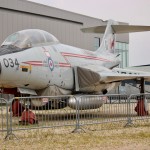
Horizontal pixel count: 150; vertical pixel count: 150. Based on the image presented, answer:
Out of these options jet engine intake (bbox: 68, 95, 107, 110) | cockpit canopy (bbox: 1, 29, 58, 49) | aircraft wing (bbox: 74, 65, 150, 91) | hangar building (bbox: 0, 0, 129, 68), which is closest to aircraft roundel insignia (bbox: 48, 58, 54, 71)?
cockpit canopy (bbox: 1, 29, 58, 49)

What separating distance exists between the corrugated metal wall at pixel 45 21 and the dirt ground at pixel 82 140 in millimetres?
28387

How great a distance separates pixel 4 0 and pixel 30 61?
28037 mm

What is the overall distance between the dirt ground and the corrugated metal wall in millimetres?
28387

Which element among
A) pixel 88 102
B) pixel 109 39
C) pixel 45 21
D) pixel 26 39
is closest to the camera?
pixel 88 102

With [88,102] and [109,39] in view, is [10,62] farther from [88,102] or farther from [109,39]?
[109,39]

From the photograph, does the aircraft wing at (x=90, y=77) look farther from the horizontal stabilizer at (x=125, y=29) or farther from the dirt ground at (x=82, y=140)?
the dirt ground at (x=82, y=140)

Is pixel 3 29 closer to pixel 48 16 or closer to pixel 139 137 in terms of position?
pixel 48 16

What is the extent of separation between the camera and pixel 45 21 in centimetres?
4222

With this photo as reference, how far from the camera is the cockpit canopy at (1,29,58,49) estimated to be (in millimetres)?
12602

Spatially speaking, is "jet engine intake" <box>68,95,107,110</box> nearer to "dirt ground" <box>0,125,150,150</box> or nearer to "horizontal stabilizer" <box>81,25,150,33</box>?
"dirt ground" <box>0,125,150,150</box>

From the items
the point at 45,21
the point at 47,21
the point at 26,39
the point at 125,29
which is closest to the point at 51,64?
the point at 26,39

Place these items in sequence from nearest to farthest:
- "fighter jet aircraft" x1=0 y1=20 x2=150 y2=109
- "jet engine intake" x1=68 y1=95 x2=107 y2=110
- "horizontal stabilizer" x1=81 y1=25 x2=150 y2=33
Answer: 1. "jet engine intake" x1=68 y1=95 x2=107 y2=110
2. "fighter jet aircraft" x1=0 y1=20 x2=150 y2=109
3. "horizontal stabilizer" x1=81 y1=25 x2=150 y2=33

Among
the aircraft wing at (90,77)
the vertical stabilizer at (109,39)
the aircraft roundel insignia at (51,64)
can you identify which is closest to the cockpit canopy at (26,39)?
the aircraft roundel insignia at (51,64)

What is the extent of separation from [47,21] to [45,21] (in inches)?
10.0
